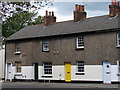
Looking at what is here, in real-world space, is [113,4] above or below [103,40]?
above

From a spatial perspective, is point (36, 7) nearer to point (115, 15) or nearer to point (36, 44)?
point (115, 15)

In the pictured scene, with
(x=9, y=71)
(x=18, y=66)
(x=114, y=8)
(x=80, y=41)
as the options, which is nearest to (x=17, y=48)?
(x=18, y=66)

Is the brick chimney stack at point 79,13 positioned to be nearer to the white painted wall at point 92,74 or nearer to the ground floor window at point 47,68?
the ground floor window at point 47,68

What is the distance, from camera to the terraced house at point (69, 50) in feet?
100

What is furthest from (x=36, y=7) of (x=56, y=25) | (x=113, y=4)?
(x=56, y=25)

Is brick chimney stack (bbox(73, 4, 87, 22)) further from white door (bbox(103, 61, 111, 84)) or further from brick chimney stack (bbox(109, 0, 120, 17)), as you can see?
white door (bbox(103, 61, 111, 84))

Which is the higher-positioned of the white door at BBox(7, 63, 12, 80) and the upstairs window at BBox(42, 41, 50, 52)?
the upstairs window at BBox(42, 41, 50, 52)

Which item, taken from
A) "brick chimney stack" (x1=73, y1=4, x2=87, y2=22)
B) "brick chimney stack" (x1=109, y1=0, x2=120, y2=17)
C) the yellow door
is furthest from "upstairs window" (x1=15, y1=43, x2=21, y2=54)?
"brick chimney stack" (x1=109, y1=0, x2=120, y2=17)

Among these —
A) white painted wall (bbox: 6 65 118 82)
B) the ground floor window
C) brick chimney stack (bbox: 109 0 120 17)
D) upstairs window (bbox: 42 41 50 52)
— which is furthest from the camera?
upstairs window (bbox: 42 41 50 52)

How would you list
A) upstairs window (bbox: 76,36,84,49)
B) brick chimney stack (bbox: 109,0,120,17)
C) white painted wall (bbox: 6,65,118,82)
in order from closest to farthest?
white painted wall (bbox: 6,65,118,82), brick chimney stack (bbox: 109,0,120,17), upstairs window (bbox: 76,36,84,49)

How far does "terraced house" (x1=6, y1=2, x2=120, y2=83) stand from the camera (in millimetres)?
30547

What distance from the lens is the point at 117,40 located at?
30.0m

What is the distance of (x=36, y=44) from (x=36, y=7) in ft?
77.7

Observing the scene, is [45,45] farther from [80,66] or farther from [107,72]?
[107,72]
